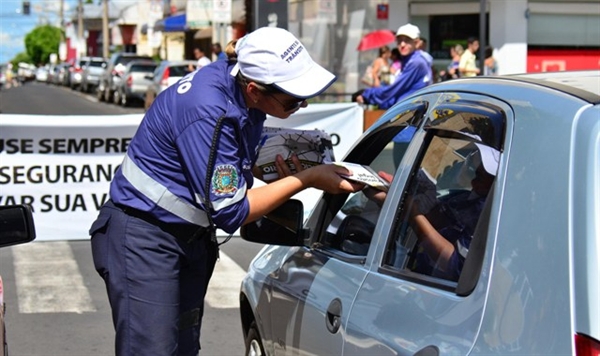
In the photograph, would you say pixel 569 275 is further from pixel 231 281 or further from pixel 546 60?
pixel 546 60

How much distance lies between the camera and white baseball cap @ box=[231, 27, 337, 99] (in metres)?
3.26

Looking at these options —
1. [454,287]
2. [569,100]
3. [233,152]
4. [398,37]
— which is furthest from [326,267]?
[398,37]

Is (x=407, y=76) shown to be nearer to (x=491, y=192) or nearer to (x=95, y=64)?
(x=491, y=192)

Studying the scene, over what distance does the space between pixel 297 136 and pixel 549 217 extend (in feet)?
5.13

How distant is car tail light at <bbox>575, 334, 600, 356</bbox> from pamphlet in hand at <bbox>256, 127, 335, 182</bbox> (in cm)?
172

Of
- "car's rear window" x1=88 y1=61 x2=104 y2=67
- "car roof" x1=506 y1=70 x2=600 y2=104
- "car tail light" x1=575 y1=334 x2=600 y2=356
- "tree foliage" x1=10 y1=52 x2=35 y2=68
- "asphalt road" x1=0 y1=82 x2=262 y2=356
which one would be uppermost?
"tree foliage" x1=10 y1=52 x2=35 y2=68

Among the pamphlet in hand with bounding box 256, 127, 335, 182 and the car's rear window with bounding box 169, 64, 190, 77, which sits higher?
the car's rear window with bounding box 169, 64, 190, 77

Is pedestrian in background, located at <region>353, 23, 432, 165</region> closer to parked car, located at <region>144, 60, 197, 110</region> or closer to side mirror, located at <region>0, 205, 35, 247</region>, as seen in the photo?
side mirror, located at <region>0, 205, 35, 247</region>

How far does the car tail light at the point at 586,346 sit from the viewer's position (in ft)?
6.64

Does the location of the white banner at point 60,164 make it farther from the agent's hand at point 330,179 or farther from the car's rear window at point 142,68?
the car's rear window at point 142,68

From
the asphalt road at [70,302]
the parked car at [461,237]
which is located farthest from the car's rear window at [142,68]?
the parked car at [461,237]

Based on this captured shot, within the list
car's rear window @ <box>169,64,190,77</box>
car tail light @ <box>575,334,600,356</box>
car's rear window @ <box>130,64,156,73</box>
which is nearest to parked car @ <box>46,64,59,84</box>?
car's rear window @ <box>130,64,156,73</box>

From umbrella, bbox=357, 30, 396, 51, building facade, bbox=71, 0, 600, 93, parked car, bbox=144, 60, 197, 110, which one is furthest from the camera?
parked car, bbox=144, 60, 197, 110

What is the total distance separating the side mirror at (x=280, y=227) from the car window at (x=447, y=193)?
0.58 metres
